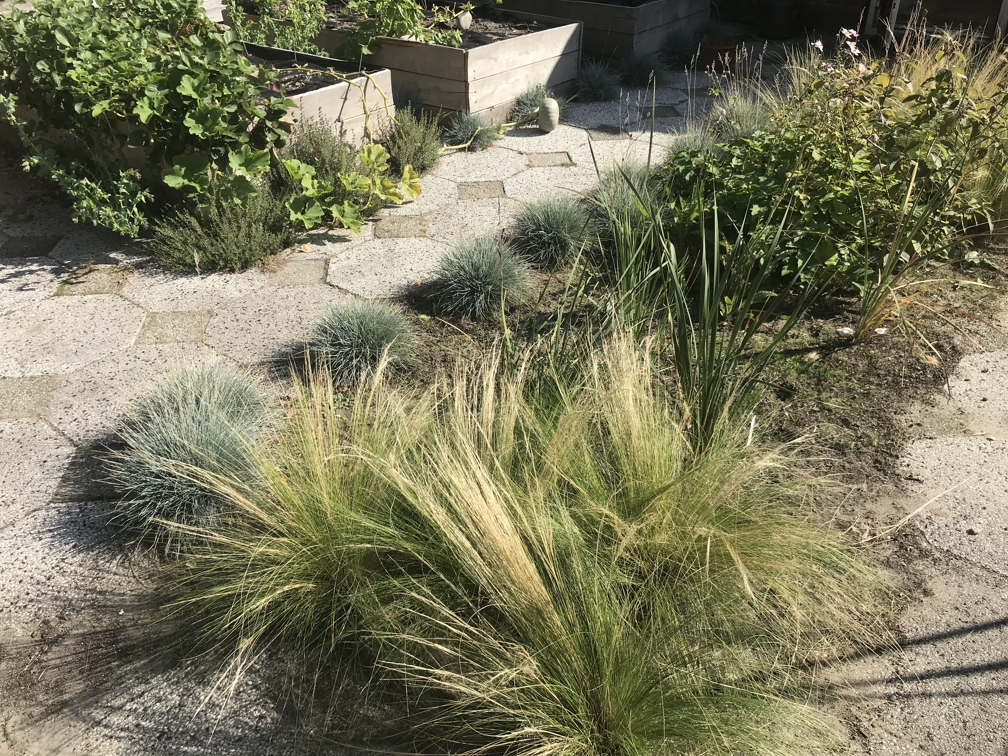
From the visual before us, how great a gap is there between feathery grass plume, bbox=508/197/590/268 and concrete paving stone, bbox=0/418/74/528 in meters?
2.06

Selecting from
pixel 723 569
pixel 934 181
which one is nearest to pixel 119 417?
pixel 723 569

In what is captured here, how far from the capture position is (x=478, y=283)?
322cm

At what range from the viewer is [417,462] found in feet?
6.56

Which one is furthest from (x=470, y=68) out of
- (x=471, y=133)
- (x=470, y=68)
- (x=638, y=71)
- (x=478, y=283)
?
(x=478, y=283)

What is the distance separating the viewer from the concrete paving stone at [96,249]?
3.71 metres

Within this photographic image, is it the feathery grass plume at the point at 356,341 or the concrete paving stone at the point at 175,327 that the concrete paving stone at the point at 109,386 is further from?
the feathery grass plume at the point at 356,341

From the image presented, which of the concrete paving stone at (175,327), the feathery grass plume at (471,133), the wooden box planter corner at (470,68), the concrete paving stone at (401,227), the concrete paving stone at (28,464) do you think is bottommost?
the concrete paving stone at (28,464)

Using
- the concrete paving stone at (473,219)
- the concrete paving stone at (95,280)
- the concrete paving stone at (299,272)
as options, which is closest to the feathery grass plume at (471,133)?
the concrete paving stone at (473,219)

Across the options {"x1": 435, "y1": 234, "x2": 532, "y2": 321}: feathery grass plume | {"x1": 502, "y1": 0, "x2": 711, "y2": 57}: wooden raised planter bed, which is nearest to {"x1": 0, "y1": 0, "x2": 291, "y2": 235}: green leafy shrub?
{"x1": 435, "y1": 234, "x2": 532, "y2": 321}: feathery grass plume

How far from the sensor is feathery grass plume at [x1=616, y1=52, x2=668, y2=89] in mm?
6332

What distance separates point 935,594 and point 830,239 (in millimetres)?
1474

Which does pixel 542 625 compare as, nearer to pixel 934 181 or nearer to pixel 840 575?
pixel 840 575

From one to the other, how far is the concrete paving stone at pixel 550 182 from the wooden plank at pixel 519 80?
87 cm

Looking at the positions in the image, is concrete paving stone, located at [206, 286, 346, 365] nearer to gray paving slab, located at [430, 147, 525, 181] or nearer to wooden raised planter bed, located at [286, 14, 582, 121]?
gray paving slab, located at [430, 147, 525, 181]
